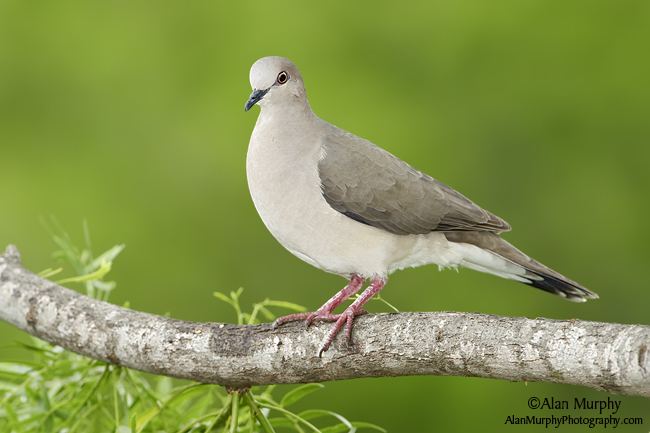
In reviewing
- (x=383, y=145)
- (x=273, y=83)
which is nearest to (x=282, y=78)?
(x=273, y=83)

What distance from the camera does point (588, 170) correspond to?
6375mm

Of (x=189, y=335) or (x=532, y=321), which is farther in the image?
(x=189, y=335)

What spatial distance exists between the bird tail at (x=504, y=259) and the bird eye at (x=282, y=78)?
31.5 inches

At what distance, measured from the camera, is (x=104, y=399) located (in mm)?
3125

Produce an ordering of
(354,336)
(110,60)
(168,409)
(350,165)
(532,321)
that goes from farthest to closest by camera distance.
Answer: (110,60) < (350,165) < (168,409) < (354,336) < (532,321)

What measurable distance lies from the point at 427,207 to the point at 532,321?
119 centimetres

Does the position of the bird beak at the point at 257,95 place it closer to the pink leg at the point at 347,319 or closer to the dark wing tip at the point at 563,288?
the pink leg at the point at 347,319

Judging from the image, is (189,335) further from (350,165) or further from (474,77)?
(474,77)

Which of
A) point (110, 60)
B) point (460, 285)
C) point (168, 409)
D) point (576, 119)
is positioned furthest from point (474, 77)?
point (168, 409)

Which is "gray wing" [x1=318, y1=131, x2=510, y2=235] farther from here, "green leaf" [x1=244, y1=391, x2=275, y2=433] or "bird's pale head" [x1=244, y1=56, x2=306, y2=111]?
"green leaf" [x1=244, y1=391, x2=275, y2=433]

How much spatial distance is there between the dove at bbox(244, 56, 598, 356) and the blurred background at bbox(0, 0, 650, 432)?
247cm

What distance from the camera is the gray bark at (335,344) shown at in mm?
2051

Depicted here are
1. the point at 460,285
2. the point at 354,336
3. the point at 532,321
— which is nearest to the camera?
the point at 532,321

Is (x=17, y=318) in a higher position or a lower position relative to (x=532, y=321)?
higher
